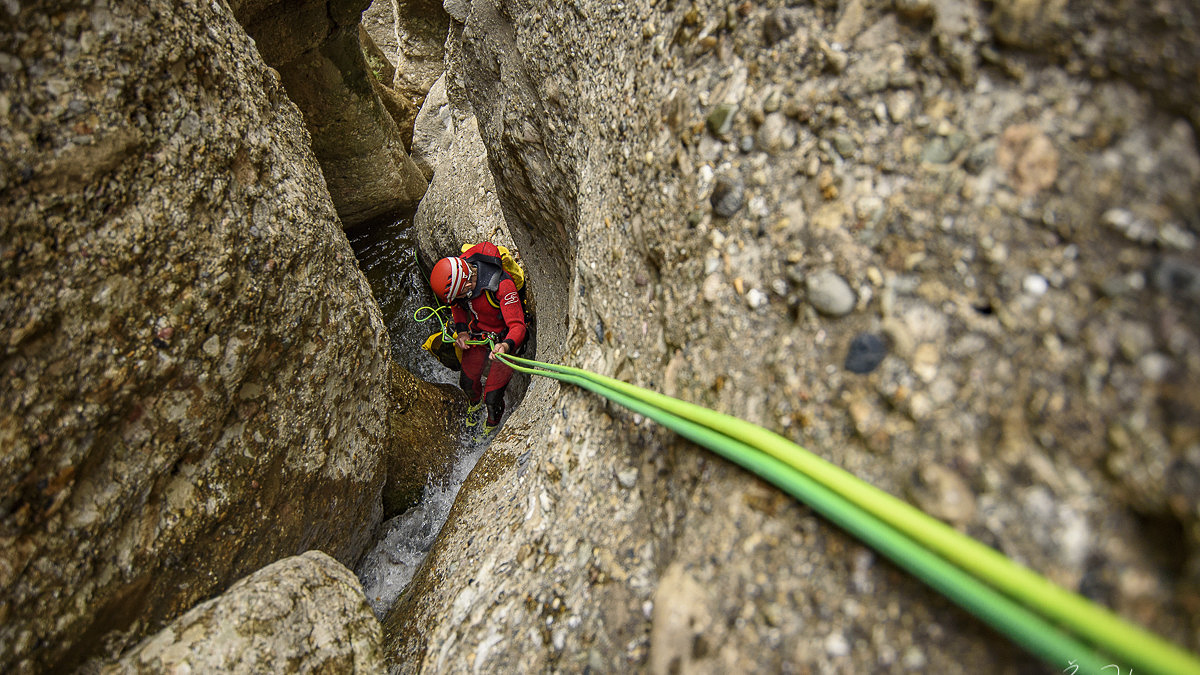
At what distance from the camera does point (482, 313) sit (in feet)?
13.5

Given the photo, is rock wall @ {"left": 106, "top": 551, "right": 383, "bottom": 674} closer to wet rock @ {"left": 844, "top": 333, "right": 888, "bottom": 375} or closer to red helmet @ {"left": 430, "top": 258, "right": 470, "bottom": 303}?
wet rock @ {"left": 844, "top": 333, "right": 888, "bottom": 375}

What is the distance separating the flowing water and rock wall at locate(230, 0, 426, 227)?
35cm

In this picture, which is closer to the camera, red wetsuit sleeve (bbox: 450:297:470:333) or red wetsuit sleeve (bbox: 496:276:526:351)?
red wetsuit sleeve (bbox: 496:276:526:351)

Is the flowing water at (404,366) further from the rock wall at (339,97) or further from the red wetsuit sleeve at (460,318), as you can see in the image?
the red wetsuit sleeve at (460,318)

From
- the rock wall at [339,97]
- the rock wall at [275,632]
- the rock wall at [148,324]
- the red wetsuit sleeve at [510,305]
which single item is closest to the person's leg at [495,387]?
the red wetsuit sleeve at [510,305]

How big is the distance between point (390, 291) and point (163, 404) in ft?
14.3

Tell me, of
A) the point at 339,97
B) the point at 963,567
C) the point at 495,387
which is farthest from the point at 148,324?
the point at 339,97

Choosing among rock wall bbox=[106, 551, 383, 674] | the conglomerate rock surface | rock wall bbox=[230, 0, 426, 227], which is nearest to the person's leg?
rock wall bbox=[230, 0, 426, 227]

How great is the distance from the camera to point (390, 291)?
18.7 ft

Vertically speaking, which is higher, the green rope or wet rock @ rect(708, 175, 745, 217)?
wet rock @ rect(708, 175, 745, 217)

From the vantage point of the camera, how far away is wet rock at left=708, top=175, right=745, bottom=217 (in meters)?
1.04

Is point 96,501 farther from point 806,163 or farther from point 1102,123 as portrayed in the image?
point 1102,123

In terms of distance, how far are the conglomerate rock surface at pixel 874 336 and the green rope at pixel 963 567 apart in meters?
0.05

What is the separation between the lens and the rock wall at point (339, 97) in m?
4.22
